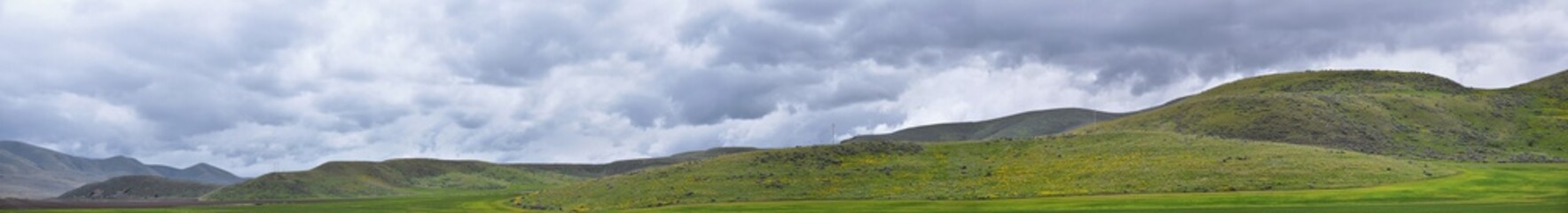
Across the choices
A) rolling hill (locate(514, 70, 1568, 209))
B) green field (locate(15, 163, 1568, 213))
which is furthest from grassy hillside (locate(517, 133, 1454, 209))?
green field (locate(15, 163, 1568, 213))

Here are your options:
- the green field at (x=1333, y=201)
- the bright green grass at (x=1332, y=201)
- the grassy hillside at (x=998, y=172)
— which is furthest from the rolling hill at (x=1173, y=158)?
the bright green grass at (x=1332, y=201)

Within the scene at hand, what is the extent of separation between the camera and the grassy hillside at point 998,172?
9262 cm

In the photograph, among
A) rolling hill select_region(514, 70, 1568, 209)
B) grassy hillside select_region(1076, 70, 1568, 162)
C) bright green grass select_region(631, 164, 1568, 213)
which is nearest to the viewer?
bright green grass select_region(631, 164, 1568, 213)

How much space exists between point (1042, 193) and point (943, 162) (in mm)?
26784

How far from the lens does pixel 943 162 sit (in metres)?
118

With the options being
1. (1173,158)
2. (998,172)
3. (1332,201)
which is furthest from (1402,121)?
(1332,201)

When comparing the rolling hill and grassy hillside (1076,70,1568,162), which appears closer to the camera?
the rolling hill

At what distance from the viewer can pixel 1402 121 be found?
158 meters

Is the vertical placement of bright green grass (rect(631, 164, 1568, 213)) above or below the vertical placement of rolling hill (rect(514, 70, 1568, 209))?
below

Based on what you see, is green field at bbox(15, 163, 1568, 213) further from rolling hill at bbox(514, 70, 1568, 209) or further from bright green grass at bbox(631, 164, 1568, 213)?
rolling hill at bbox(514, 70, 1568, 209)

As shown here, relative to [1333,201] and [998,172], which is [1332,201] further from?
[998,172]

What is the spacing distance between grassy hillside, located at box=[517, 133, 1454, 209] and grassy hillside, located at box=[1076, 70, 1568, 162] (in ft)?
112

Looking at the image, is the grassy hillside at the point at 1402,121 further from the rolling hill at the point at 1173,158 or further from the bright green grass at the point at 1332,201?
the bright green grass at the point at 1332,201

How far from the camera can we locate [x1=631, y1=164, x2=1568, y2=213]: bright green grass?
67.6m
